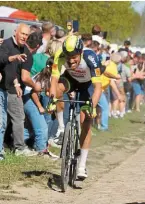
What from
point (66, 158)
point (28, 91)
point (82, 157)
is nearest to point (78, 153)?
point (82, 157)

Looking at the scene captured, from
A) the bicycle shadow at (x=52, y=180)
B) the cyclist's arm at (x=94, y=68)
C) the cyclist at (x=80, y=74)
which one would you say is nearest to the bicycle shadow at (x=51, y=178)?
the bicycle shadow at (x=52, y=180)

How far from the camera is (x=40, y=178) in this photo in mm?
8469

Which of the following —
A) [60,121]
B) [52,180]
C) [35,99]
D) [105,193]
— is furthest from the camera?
[60,121]

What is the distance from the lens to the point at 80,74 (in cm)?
815

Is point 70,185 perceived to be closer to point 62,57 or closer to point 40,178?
point 40,178

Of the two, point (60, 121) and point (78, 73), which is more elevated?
point (78, 73)

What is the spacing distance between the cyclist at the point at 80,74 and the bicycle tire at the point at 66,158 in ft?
1.03

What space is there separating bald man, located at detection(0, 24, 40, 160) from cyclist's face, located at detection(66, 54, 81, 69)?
1.16m

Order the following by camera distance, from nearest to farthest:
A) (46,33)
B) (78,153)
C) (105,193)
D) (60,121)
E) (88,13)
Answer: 1. (105,193)
2. (78,153)
3. (46,33)
4. (60,121)
5. (88,13)

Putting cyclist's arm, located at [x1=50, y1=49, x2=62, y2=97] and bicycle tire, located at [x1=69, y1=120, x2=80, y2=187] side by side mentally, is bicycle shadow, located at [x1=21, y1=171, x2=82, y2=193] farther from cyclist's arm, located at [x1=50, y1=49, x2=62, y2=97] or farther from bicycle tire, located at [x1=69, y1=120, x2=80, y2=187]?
cyclist's arm, located at [x1=50, y1=49, x2=62, y2=97]

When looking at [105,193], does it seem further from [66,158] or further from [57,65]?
[57,65]

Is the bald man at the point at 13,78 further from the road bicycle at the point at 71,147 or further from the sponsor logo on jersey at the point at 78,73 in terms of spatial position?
the road bicycle at the point at 71,147

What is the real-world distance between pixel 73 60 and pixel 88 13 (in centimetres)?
3384

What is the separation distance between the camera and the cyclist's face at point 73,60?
7.79m
